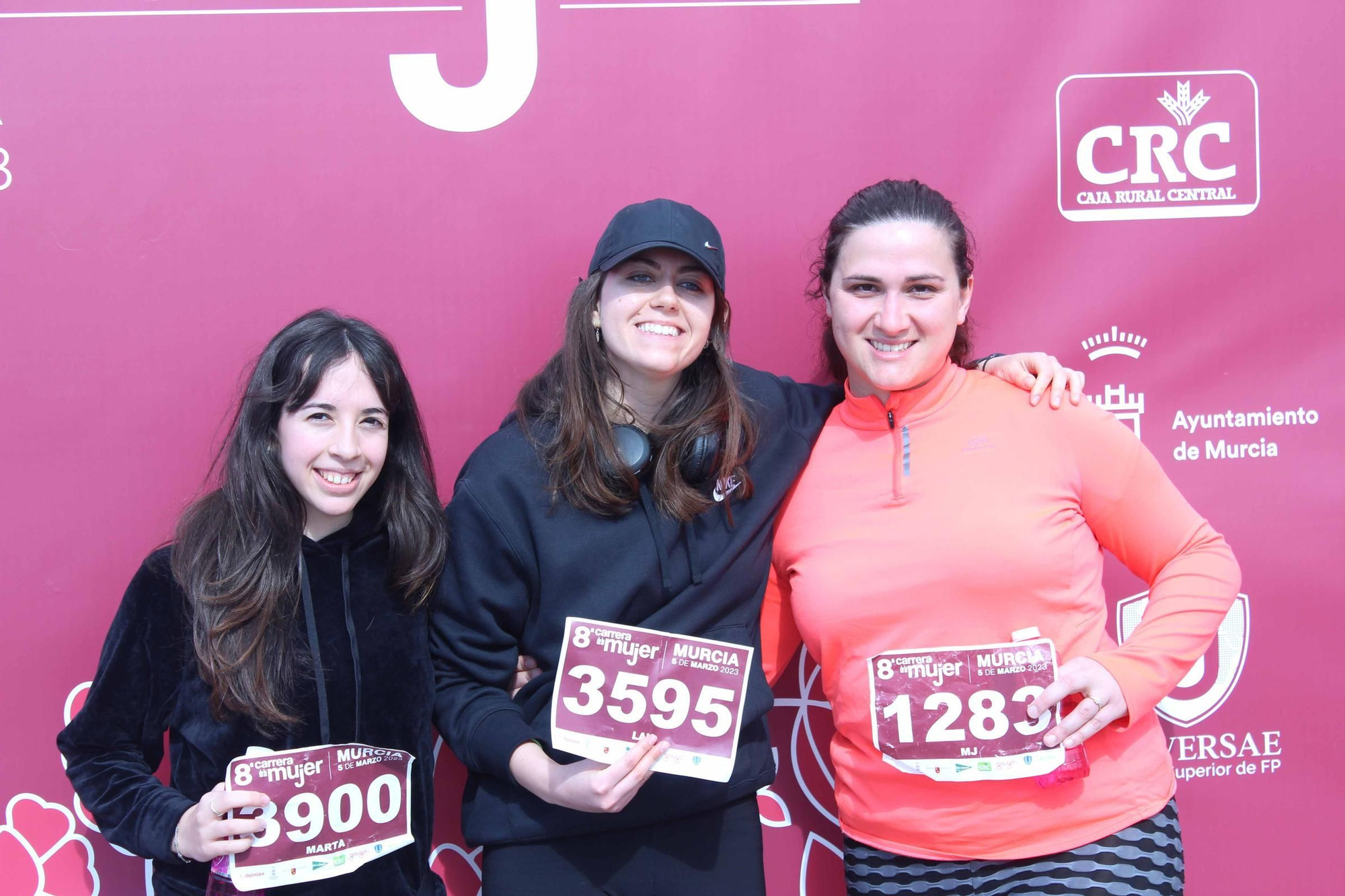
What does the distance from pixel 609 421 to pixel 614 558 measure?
0.88ft

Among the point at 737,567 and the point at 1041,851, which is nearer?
the point at 1041,851

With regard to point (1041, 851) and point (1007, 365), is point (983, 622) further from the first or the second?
point (1007, 365)

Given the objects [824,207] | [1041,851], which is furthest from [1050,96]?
[1041,851]

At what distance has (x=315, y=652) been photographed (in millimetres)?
1690

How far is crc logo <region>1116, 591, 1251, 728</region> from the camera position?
7.75 feet

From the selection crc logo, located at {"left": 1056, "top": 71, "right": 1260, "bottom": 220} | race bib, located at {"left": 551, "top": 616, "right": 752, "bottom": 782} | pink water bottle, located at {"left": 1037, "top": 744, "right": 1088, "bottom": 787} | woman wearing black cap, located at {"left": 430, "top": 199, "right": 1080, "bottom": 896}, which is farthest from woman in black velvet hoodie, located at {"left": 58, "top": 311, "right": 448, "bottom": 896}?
crc logo, located at {"left": 1056, "top": 71, "right": 1260, "bottom": 220}

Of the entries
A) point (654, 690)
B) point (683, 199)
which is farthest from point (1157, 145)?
point (654, 690)

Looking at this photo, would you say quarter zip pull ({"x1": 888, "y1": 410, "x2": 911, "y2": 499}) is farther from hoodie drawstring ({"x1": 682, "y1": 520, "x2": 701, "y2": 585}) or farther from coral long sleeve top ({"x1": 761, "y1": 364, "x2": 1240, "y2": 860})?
hoodie drawstring ({"x1": 682, "y1": 520, "x2": 701, "y2": 585})

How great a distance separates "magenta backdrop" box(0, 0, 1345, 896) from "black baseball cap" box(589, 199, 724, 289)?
49 cm

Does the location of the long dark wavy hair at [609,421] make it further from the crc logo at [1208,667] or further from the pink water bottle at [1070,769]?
the crc logo at [1208,667]

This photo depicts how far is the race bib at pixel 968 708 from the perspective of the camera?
161 centimetres

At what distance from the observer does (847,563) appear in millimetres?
1720

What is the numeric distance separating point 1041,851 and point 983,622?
41 centimetres

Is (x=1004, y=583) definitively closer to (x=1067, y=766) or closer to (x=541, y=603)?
(x=1067, y=766)
